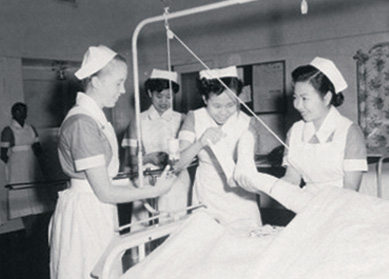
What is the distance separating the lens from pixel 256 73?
510cm

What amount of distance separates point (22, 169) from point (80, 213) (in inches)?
143

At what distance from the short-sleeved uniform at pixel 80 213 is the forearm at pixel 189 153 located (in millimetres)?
461

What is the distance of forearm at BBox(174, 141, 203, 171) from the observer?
2.18 meters

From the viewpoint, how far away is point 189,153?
221cm

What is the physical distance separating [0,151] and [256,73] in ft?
10.3

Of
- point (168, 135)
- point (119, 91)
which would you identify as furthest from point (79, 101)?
point (168, 135)

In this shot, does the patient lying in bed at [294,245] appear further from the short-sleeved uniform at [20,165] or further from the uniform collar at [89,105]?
the short-sleeved uniform at [20,165]

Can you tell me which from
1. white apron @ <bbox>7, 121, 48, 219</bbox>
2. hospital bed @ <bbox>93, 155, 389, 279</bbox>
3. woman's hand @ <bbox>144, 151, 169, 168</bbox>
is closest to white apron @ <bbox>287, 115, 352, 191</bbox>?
hospital bed @ <bbox>93, 155, 389, 279</bbox>

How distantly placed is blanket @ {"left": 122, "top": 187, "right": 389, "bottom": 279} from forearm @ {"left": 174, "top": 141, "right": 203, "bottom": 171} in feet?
2.08

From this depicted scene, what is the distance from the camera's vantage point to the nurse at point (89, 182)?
1735mm

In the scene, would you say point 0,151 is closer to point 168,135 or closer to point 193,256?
point 168,135

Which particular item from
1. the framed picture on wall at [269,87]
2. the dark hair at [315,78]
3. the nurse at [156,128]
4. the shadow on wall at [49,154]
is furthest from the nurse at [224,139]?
the shadow on wall at [49,154]

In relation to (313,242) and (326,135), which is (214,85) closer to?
(326,135)

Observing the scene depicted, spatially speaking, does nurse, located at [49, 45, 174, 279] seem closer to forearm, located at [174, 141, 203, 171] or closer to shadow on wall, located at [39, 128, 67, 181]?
forearm, located at [174, 141, 203, 171]
